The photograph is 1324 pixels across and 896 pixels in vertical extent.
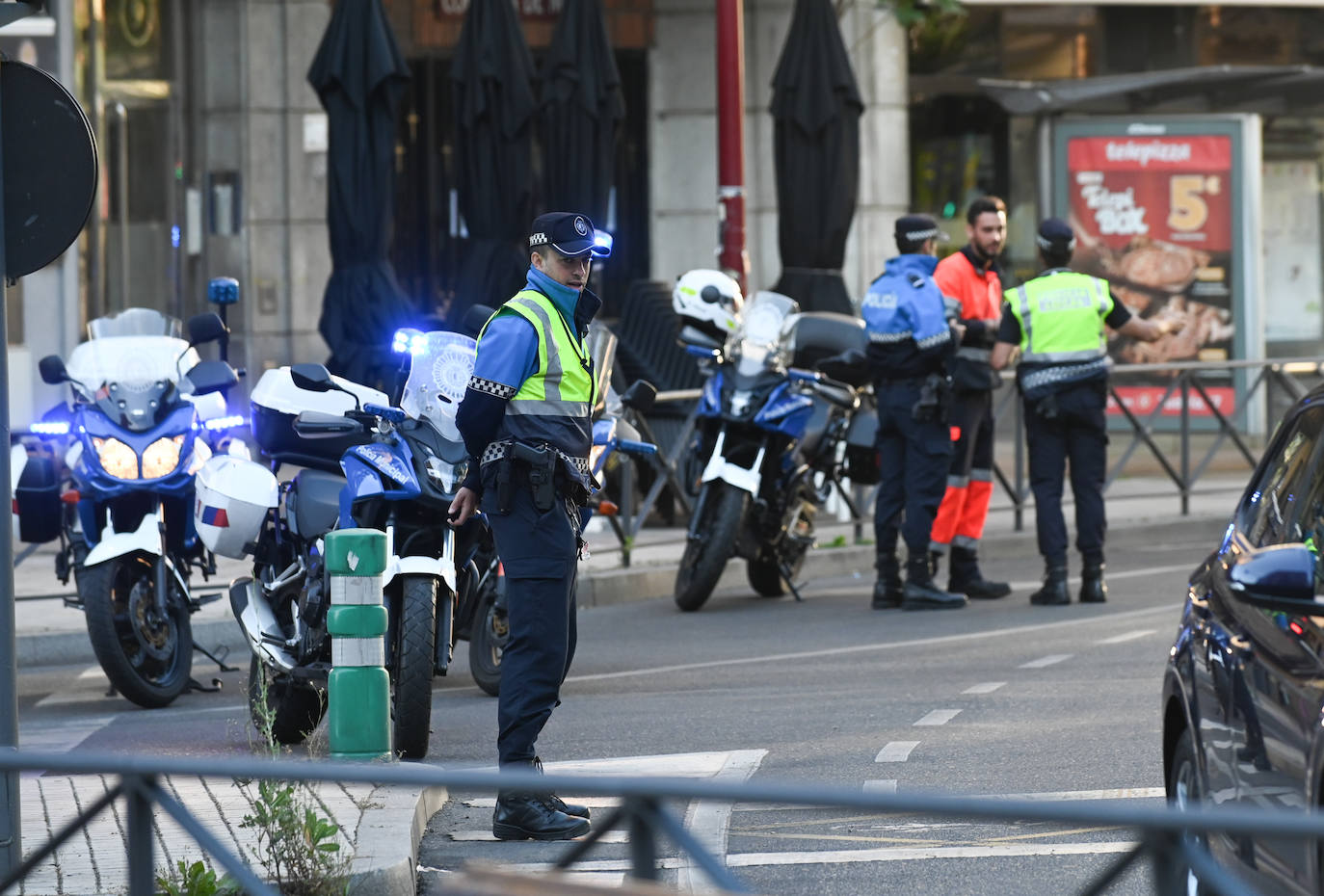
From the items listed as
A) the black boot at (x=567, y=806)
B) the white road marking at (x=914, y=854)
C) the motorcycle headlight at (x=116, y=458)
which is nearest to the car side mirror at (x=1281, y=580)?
the white road marking at (x=914, y=854)

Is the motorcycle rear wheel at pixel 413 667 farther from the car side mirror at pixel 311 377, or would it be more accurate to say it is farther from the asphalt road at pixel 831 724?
the car side mirror at pixel 311 377

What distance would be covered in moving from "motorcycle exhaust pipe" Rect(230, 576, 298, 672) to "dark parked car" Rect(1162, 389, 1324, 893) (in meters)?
3.47

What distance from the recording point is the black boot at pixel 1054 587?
11.4 m

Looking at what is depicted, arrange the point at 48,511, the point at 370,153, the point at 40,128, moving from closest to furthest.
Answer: the point at 40,128 → the point at 48,511 → the point at 370,153

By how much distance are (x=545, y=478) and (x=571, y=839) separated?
1.04 metres

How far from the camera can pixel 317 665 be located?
7648mm

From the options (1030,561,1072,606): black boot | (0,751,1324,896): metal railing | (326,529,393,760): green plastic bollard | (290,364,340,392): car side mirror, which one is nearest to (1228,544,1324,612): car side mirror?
(0,751,1324,896): metal railing

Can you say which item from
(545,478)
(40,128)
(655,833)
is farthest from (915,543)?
(655,833)

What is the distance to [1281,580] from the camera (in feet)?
13.7

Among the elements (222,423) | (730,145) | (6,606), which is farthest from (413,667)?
(730,145)

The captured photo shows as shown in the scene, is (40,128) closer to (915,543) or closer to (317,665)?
(317,665)

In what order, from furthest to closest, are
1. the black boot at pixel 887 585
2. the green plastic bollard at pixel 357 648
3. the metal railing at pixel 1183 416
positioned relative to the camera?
the metal railing at pixel 1183 416, the black boot at pixel 887 585, the green plastic bollard at pixel 357 648

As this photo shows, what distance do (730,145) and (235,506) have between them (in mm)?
7760

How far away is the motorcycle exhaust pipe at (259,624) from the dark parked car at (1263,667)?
347cm
